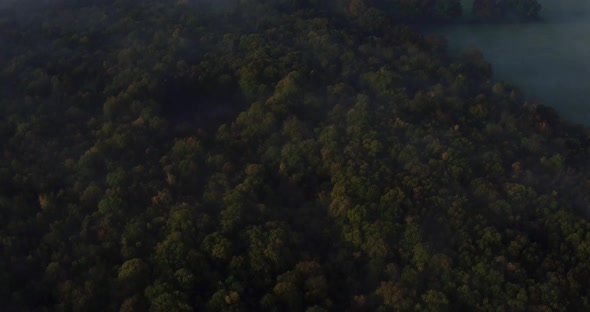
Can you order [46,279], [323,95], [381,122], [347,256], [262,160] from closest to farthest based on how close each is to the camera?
[46,279], [347,256], [262,160], [381,122], [323,95]

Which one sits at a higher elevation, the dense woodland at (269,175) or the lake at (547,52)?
the dense woodland at (269,175)

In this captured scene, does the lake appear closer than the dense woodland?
No

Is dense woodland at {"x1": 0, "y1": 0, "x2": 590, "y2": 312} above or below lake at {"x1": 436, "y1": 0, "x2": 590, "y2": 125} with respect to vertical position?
above

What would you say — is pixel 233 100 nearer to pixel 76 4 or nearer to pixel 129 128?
pixel 129 128

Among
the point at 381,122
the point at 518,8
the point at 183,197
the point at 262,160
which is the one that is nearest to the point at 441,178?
the point at 381,122

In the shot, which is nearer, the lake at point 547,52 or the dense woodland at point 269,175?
the dense woodland at point 269,175
